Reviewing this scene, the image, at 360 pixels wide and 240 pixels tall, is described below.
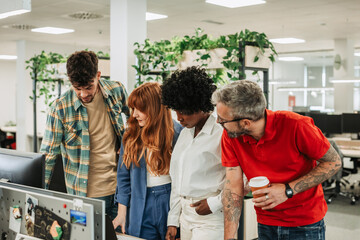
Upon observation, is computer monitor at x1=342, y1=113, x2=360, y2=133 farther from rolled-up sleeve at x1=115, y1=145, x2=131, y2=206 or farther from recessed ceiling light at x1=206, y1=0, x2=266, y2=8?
rolled-up sleeve at x1=115, y1=145, x2=131, y2=206

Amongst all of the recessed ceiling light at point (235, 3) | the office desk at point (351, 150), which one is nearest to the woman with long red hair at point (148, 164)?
the recessed ceiling light at point (235, 3)

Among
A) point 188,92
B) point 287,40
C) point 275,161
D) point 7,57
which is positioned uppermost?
point 287,40

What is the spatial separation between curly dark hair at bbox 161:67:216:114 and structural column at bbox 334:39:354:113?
8.91m

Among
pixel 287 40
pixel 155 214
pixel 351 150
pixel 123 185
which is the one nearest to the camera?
pixel 155 214

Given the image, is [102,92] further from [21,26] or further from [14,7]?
[21,26]

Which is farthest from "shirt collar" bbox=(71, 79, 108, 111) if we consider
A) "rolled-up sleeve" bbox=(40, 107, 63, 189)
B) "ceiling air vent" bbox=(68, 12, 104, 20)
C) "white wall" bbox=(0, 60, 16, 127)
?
"white wall" bbox=(0, 60, 16, 127)

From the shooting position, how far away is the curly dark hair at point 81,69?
90.7 inches

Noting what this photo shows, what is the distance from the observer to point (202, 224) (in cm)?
195

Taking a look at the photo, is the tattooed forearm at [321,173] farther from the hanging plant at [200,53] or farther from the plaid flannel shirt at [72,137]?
the hanging plant at [200,53]

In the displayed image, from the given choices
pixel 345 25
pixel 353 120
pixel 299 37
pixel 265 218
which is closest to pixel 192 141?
pixel 265 218

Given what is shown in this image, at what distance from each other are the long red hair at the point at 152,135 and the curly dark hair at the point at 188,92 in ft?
0.51

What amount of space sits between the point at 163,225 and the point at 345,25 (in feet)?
23.9

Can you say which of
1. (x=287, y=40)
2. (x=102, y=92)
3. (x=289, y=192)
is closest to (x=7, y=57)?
(x=287, y=40)

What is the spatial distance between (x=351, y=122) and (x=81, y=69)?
606 centimetres
